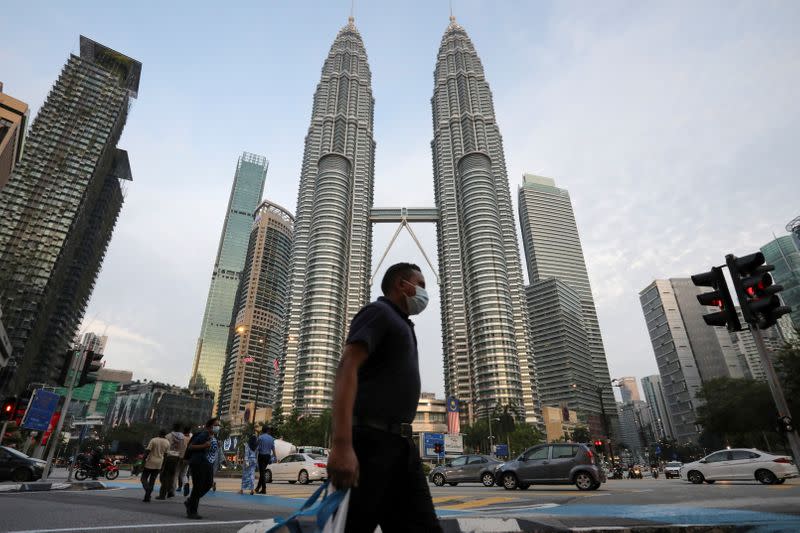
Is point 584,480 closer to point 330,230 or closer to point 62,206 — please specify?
point 62,206

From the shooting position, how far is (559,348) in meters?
171

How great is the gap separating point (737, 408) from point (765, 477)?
47.1m

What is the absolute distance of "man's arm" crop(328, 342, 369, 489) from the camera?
1.85m

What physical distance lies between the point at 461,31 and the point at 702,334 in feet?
484

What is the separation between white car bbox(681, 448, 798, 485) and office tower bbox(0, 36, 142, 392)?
97704 millimetres

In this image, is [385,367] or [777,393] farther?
[777,393]

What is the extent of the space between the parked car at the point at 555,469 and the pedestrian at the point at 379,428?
12.9 metres

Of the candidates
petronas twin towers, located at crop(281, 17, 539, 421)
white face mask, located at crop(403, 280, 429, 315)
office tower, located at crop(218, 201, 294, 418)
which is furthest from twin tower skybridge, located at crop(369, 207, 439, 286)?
white face mask, located at crop(403, 280, 429, 315)

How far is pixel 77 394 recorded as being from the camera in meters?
124

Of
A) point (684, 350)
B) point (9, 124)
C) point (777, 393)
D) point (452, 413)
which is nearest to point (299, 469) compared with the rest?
point (777, 393)

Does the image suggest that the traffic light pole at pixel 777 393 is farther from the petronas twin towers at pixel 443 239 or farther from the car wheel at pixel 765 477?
the petronas twin towers at pixel 443 239

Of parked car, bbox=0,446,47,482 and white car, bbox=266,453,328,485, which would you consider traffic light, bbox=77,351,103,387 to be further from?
white car, bbox=266,453,328,485

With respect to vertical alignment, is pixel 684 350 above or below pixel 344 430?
above

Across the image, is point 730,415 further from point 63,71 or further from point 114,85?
point 63,71
